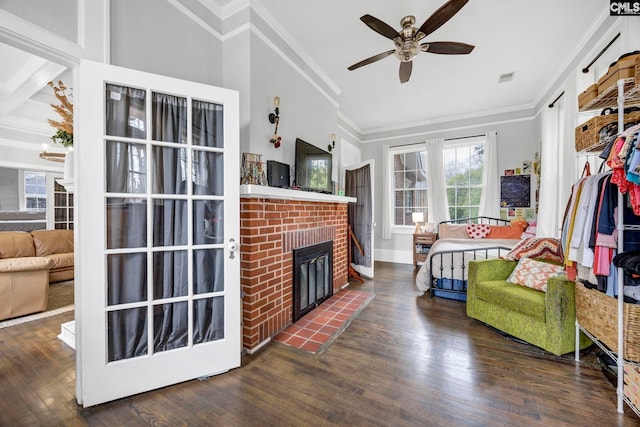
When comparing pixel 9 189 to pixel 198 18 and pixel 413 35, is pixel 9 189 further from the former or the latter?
pixel 413 35

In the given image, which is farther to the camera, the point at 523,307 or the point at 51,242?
the point at 51,242

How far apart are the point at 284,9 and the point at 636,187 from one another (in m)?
2.76

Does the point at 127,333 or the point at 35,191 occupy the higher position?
the point at 35,191

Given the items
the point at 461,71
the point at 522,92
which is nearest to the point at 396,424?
the point at 461,71

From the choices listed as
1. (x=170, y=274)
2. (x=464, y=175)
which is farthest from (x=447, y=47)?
(x=464, y=175)

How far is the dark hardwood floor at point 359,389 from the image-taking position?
138 cm

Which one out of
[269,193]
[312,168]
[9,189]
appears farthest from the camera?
[9,189]

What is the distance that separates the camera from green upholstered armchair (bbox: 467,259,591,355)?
1.91 meters

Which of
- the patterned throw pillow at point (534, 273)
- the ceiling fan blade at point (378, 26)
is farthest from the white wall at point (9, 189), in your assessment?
the patterned throw pillow at point (534, 273)

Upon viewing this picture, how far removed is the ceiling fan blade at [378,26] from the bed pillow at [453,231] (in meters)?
3.43

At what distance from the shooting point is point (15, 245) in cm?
356

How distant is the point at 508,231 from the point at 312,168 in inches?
140

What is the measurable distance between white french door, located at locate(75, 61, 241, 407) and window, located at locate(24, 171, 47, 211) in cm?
481

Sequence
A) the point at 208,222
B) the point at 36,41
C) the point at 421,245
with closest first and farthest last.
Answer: the point at 36,41 → the point at 208,222 → the point at 421,245
